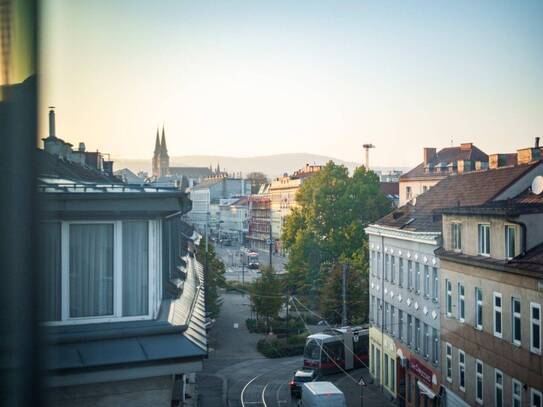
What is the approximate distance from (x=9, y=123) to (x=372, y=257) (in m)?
10.8

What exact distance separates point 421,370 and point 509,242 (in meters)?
3.49

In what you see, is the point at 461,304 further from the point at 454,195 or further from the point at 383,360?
the point at 383,360

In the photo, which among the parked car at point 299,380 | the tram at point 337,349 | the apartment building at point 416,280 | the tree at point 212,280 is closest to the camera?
the apartment building at point 416,280

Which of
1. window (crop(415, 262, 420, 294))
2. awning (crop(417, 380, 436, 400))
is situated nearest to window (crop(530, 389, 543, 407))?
awning (crop(417, 380, 436, 400))

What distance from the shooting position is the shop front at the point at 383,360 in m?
10.4

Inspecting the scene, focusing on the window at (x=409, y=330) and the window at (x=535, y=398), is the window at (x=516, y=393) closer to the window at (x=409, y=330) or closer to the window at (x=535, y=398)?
the window at (x=535, y=398)

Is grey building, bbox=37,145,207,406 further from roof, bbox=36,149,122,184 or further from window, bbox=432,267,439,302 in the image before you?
window, bbox=432,267,439,302

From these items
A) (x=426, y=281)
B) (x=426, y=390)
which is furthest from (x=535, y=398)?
(x=426, y=281)

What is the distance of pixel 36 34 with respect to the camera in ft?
4.78

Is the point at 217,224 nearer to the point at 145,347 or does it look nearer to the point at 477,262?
the point at 477,262

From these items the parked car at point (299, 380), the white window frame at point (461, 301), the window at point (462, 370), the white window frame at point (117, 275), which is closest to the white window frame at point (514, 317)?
the white window frame at point (461, 301)

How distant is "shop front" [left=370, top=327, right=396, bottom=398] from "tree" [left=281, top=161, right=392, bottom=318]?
Result: 4.07m

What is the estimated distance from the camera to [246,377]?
1180 centimetres

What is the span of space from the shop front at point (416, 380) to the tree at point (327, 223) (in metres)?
5.98
